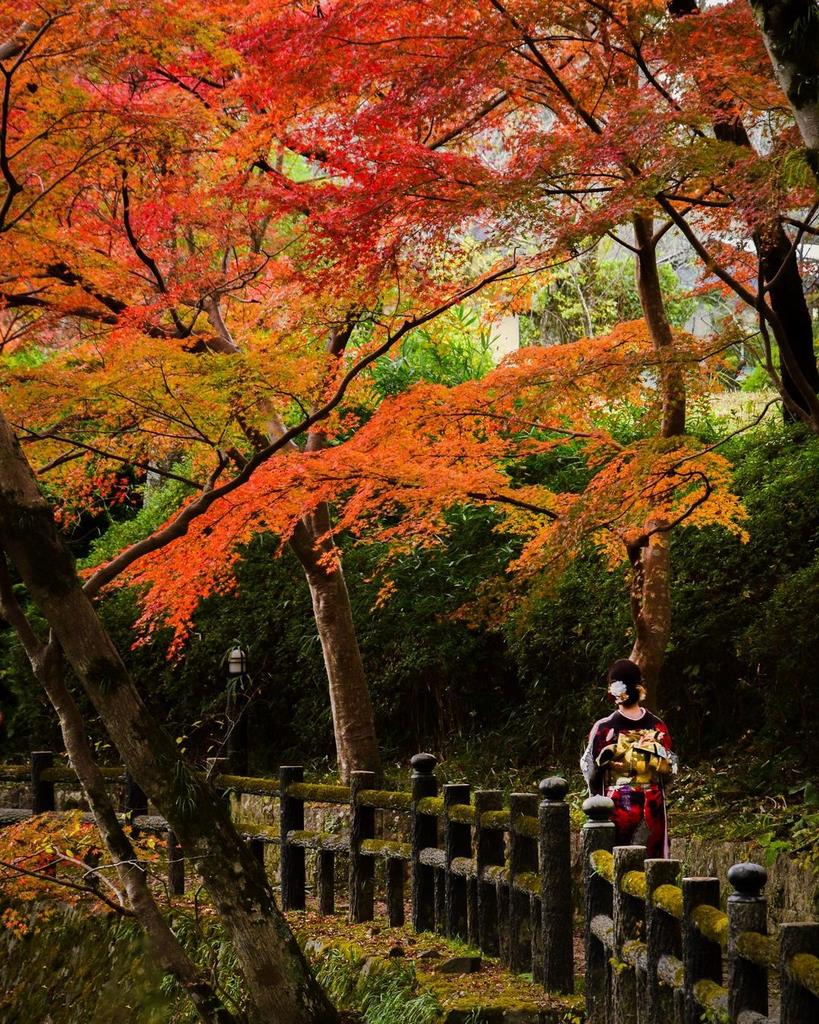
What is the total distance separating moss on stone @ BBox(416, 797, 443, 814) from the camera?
7824 mm

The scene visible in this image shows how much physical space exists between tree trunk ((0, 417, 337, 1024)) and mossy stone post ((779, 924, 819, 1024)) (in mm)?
3474

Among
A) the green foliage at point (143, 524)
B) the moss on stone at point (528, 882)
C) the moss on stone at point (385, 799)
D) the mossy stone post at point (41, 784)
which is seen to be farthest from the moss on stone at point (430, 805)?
the green foliage at point (143, 524)

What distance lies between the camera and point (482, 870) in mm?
7230

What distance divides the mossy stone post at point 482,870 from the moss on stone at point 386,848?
891mm

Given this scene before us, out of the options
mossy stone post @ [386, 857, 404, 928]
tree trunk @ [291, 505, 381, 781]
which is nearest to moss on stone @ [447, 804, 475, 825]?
mossy stone post @ [386, 857, 404, 928]

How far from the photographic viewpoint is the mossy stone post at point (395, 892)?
8.23 m

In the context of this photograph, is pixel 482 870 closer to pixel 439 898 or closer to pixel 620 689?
pixel 439 898

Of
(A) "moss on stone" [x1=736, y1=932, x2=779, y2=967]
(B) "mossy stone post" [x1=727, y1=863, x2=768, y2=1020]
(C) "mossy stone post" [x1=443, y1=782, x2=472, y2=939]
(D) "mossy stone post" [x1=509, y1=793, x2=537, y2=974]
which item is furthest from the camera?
(C) "mossy stone post" [x1=443, y1=782, x2=472, y2=939]

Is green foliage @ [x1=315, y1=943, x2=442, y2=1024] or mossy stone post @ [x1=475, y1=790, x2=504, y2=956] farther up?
mossy stone post @ [x1=475, y1=790, x2=504, y2=956]

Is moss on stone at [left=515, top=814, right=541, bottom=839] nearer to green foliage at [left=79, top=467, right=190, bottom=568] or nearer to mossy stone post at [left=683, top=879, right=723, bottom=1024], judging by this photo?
mossy stone post at [left=683, top=879, right=723, bottom=1024]

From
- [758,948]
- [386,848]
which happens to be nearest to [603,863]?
[758,948]

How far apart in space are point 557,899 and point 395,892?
6.86ft

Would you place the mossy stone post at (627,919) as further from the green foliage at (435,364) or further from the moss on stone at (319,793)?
the green foliage at (435,364)

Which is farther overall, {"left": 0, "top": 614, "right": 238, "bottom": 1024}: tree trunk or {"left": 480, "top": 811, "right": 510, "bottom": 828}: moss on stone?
{"left": 480, "top": 811, "right": 510, "bottom": 828}: moss on stone
